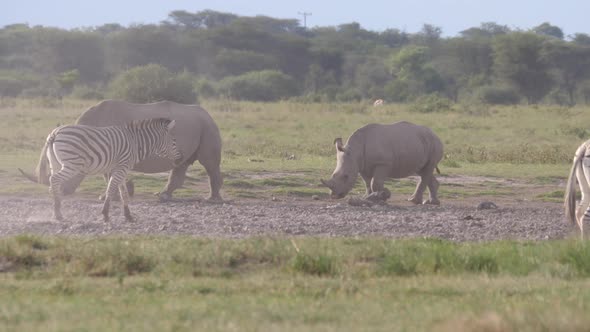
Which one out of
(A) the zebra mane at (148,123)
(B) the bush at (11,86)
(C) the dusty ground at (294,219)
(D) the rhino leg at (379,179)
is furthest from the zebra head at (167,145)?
(B) the bush at (11,86)

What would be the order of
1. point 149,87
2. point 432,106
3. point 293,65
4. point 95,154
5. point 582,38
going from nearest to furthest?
point 95,154
point 149,87
point 432,106
point 293,65
point 582,38

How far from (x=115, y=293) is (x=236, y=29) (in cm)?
5797

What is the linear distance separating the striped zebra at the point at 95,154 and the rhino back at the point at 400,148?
4.09 meters

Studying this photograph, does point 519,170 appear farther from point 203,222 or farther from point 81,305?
point 81,305

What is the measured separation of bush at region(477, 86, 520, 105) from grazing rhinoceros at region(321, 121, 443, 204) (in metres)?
33.3

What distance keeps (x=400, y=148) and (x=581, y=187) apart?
5.70m

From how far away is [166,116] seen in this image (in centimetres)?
1723

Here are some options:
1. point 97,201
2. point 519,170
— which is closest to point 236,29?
point 519,170

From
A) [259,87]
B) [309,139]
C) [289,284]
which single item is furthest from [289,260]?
[259,87]

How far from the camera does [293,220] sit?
13.5 m

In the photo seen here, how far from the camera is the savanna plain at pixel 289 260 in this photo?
693 cm

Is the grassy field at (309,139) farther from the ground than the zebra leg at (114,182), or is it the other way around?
the zebra leg at (114,182)

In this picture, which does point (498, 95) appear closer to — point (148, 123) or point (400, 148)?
point (400, 148)

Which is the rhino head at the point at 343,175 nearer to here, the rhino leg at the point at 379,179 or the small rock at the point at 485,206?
the rhino leg at the point at 379,179
